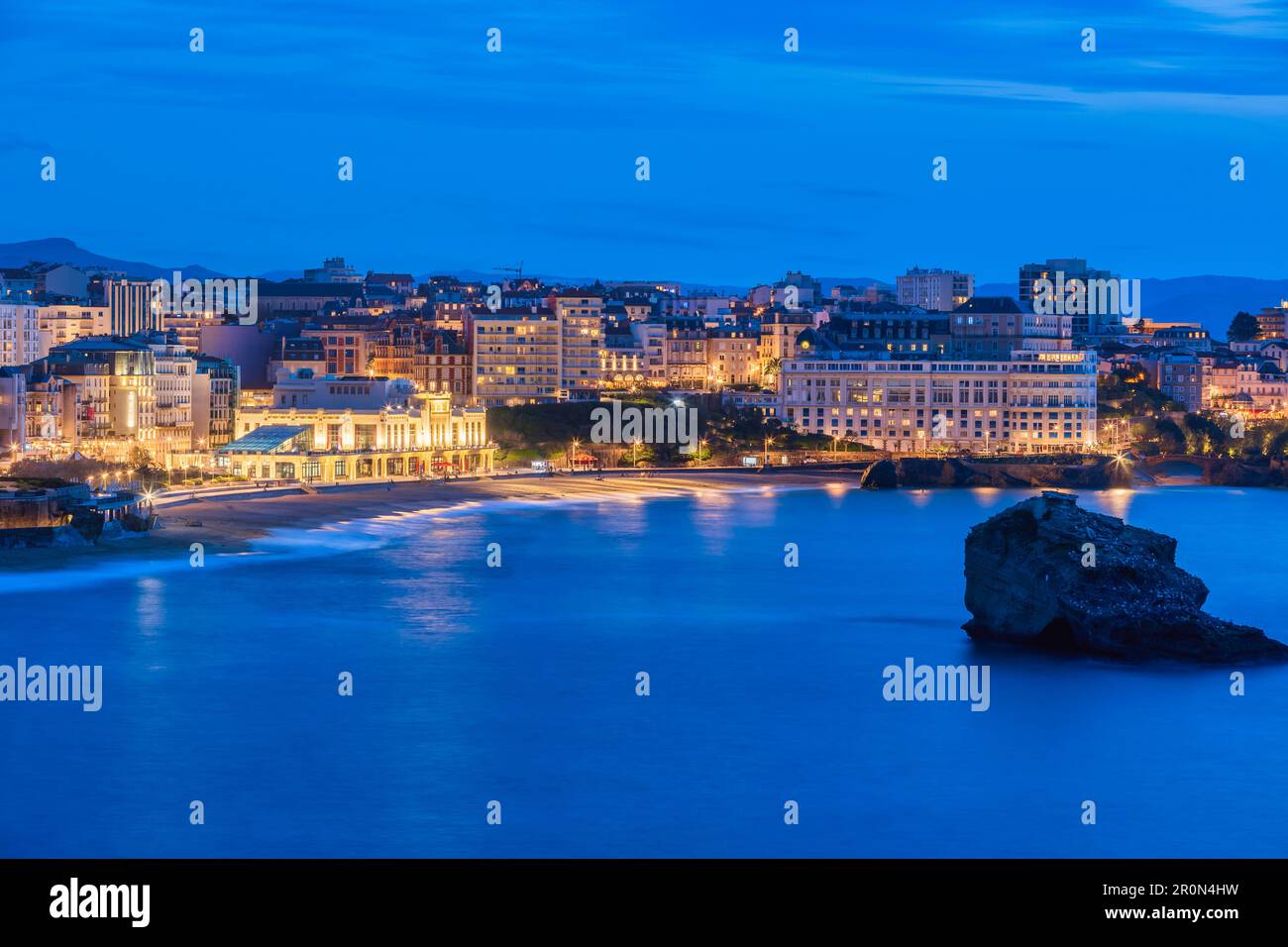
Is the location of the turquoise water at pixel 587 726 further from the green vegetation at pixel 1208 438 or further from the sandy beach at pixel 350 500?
the green vegetation at pixel 1208 438

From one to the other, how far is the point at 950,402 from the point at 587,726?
40.1 metres

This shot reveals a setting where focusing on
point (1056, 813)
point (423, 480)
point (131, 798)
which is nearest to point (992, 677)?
point (1056, 813)

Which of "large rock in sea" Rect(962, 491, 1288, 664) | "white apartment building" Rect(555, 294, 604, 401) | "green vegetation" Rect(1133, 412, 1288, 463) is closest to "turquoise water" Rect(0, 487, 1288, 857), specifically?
"large rock in sea" Rect(962, 491, 1288, 664)

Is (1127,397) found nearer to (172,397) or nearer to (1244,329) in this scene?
(172,397)

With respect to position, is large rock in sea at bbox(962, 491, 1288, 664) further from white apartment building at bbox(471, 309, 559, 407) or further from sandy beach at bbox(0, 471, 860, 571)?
white apartment building at bbox(471, 309, 559, 407)

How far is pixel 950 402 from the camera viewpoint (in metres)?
57.9

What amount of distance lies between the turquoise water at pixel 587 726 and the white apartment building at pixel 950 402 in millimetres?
27377

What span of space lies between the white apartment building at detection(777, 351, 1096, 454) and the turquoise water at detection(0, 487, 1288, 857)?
2738cm

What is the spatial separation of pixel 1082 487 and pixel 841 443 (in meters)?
7.85

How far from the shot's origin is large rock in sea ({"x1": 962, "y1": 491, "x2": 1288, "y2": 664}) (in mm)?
20609

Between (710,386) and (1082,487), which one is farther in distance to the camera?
(710,386)

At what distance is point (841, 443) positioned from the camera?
57562 mm

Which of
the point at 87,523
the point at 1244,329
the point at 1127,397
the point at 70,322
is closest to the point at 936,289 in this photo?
the point at 1244,329
